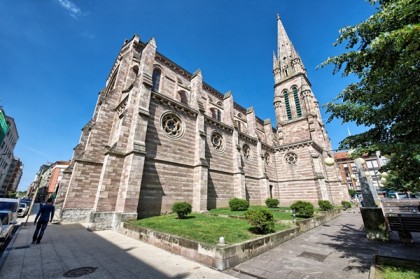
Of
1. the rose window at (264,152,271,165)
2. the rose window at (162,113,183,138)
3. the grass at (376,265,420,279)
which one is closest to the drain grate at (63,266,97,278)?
the grass at (376,265,420,279)

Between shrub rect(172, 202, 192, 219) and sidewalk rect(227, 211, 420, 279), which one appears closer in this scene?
sidewalk rect(227, 211, 420, 279)

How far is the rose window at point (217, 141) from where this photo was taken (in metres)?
18.0

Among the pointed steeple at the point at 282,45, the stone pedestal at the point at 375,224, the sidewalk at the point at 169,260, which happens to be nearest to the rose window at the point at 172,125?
the sidewalk at the point at 169,260

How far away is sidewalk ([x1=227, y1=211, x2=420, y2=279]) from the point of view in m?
4.48

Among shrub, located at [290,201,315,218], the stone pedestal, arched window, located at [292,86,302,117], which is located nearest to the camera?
the stone pedestal

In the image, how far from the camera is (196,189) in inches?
538

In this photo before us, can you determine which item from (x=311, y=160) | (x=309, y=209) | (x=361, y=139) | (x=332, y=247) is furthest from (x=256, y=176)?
(x=361, y=139)

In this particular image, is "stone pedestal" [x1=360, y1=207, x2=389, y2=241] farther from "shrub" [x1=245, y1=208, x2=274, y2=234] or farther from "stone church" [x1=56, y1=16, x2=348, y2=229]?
"stone church" [x1=56, y1=16, x2=348, y2=229]

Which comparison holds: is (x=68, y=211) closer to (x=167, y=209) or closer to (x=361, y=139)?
(x=167, y=209)

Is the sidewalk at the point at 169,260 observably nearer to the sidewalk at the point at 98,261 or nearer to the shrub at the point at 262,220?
the sidewalk at the point at 98,261

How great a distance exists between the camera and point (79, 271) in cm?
444

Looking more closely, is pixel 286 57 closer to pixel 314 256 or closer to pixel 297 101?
pixel 297 101

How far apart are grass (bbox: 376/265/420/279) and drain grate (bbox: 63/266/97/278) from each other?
690cm

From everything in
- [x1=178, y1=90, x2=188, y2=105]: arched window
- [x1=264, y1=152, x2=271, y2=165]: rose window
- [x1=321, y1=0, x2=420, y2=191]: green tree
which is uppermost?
[x1=178, y1=90, x2=188, y2=105]: arched window
